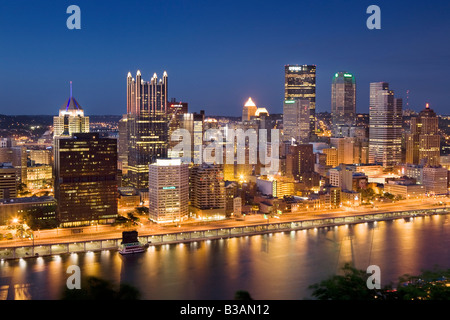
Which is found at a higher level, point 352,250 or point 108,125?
point 108,125

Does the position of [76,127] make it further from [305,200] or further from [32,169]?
[305,200]

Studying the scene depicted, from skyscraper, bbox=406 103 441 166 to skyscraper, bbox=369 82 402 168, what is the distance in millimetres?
1021

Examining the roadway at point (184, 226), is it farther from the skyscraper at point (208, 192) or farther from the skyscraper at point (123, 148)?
the skyscraper at point (123, 148)

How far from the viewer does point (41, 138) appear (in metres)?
33.6

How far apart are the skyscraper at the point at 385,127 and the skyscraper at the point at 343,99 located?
8.75 meters

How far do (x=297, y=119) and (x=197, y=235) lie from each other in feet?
73.2

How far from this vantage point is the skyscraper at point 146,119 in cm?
2158

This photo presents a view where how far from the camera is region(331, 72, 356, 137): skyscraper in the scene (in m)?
38.9

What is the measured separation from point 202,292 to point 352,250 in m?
4.43

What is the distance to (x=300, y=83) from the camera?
37.5 m

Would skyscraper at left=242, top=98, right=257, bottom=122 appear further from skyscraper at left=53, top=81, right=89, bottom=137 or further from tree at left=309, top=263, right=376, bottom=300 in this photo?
tree at left=309, top=263, right=376, bottom=300

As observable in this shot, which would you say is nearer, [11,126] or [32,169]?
[32,169]
